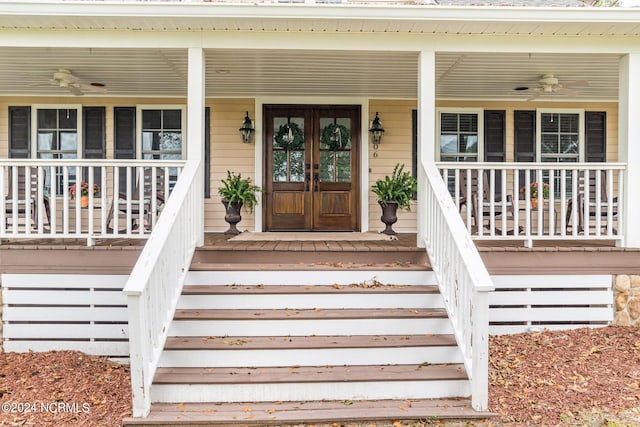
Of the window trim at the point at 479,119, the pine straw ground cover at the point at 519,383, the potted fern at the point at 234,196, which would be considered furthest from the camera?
the window trim at the point at 479,119

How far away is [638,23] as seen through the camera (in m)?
4.03

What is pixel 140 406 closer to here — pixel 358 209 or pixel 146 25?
pixel 146 25

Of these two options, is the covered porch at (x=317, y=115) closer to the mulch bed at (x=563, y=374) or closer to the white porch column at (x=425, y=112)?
the white porch column at (x=425, y=112)

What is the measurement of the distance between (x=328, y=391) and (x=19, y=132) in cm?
637

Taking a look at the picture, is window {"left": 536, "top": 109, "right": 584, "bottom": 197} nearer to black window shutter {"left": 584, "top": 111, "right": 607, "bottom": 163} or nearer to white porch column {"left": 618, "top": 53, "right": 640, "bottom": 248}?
black window shutter {"left": 584, "top": 111, "right": 607, "bottom": 163}

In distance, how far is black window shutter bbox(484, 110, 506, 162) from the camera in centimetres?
680

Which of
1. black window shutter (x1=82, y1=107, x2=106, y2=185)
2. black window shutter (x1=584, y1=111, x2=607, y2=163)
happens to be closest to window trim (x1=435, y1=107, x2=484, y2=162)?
black window shutter (x1=584, y1=111, x2=607, y2=163)

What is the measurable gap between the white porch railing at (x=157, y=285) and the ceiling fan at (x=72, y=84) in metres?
2.86

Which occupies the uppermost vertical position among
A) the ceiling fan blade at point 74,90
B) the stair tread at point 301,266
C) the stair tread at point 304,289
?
the ceiling fan blade at point 74,90

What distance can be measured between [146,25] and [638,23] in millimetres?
4641

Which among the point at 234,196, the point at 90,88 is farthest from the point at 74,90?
the point at 234,196

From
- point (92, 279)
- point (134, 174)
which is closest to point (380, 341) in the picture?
point (92, 279)

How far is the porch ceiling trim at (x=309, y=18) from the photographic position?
3881 millimetres

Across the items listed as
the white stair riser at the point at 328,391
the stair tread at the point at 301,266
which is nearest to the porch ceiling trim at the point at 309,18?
the stair tread at the point at 301,266
